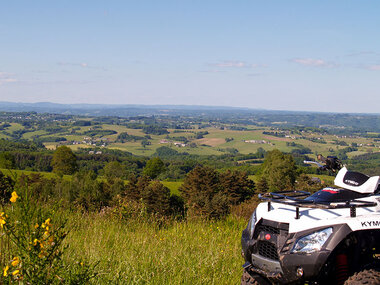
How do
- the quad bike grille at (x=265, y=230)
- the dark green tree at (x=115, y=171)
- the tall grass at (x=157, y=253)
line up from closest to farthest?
the quad bike grille at (x=265, y=230) < the tall grass at (x=157, y=253) < the dark green tree at (x=115, y=171)

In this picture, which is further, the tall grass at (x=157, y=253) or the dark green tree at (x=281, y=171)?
the dark green tree at (x=281, y=171)

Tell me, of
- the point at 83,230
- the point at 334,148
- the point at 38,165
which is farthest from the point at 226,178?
the point at 334,148

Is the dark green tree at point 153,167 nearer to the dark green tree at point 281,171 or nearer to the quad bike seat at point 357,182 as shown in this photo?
the dark green tree at point 281,171

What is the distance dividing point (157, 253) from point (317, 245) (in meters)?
2.48

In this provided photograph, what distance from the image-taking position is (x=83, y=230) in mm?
6711

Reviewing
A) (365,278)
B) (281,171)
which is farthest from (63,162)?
(365,278)

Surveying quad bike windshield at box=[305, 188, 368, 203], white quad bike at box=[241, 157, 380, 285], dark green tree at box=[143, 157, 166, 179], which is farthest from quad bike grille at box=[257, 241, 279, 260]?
dark green tree at box=[143, 157, 166, 179]

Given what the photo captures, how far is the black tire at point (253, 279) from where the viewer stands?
423cm

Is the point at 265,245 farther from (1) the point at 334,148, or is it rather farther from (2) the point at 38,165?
(1) the point at 334,148

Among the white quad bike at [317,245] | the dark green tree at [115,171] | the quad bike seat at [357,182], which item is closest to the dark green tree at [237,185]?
the dark green tree at [115,171]

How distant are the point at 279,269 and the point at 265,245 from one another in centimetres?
36

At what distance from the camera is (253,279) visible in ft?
14.5

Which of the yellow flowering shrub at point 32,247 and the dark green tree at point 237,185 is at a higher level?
the yellow flowering shrub at point 32,247

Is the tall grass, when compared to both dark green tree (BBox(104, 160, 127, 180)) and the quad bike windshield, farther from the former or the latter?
dark green tree (BBox(104, 160, 127, 180))
